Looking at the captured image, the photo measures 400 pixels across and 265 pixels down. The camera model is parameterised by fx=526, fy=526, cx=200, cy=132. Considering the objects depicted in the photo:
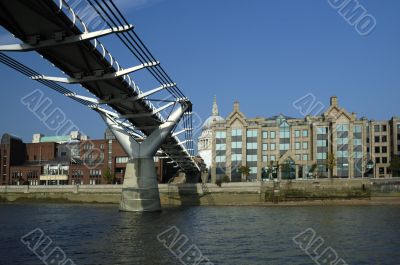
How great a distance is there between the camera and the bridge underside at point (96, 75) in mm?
27266

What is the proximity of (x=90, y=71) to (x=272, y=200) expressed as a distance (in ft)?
177

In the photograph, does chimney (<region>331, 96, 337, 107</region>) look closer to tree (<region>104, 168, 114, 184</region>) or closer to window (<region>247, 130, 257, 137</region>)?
window (<region>247, 130, 257, 137</region>)

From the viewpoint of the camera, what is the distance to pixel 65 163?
133375mm

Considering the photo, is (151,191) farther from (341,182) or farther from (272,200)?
(341,182)

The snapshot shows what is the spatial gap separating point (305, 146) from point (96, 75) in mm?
85276

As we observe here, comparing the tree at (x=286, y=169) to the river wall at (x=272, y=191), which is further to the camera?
the tree at (x=286, y=169)

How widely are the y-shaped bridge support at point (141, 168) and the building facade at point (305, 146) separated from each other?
181ft

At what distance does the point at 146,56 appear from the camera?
124ft

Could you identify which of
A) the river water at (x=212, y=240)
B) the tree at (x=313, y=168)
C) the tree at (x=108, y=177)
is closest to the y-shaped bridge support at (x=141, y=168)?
the river water at (x=212, y=240)

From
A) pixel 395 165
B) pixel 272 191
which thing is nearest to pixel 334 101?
pixel 395 165

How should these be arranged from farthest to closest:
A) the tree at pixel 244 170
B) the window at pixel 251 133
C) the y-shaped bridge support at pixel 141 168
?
the window at pixel 251 133 < the tree at pixel 244 170 < the y-shaped bridge support at pixel 141 168

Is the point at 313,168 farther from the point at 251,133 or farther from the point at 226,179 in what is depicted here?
the point at 226,179

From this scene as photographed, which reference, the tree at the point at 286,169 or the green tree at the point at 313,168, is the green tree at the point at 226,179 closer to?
the tree at the point at 286,169

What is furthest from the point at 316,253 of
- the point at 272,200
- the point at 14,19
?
the point at 272,200
